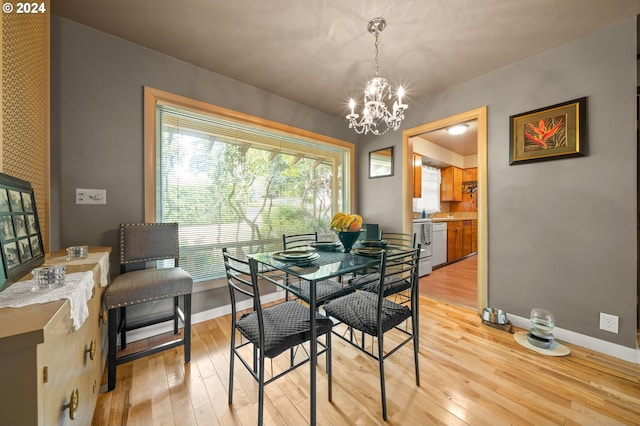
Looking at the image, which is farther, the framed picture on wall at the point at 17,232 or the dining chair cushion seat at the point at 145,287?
the dining chair cushion seat at the point at 145,287

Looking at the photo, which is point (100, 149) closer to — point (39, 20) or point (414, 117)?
point (39, 20)

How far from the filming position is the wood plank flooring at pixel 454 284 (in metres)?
3.00

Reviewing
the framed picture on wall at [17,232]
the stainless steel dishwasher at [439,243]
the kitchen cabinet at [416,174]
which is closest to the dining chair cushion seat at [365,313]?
the framed picture on wall at [17,232]

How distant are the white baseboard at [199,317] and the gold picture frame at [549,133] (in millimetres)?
3009

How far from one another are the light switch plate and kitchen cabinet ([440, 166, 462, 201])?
6.23 metres

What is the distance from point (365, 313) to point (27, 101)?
2.34 metres

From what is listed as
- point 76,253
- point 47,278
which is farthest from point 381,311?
point 76,253

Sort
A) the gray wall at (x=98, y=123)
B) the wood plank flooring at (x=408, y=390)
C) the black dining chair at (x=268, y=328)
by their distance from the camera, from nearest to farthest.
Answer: the black dining chair at (x=268, y=328) < the wood plank flooring at (x=408, y=390) < the gray wall at (x=98, y=123)

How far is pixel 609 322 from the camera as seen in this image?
1.83 metres

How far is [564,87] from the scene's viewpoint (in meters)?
2.04

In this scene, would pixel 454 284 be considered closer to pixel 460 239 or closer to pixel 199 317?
pixel 460 239

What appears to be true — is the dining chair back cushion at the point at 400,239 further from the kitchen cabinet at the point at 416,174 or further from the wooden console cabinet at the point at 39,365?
the wooden console cabinet at the point at 39,365

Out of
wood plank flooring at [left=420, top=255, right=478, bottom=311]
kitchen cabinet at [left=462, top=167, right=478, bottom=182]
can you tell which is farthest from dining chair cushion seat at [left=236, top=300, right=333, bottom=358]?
kitchen cabinet at [left=462, top=167, right=478, bottom=182]

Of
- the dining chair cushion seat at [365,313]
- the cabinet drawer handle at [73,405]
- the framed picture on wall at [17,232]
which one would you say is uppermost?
the framed picture on wall at [17,232]
